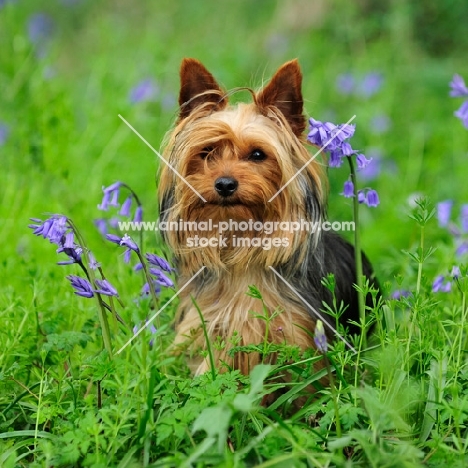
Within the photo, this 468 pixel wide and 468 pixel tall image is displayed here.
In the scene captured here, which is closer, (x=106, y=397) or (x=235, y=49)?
(x=106, y=397)

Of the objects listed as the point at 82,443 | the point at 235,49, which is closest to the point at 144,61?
the point at 235,49

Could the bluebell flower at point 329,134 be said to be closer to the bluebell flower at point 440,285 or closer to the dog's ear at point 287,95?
the dog's ear at point 287,95

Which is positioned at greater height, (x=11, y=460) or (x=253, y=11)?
(x=253, y=11)

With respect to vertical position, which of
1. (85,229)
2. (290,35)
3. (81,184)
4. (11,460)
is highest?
(290,35)

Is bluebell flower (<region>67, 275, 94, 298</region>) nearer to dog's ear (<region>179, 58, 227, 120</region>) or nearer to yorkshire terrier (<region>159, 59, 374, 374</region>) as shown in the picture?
yorkshire terrier (<region>159, 59, 374, 374</region>)

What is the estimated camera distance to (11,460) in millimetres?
2652

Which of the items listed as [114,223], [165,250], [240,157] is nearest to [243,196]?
[240,157]

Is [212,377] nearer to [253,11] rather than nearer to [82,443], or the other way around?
[82,443]

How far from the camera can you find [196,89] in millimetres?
3654

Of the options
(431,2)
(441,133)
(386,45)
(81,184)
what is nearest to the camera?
(81,184)

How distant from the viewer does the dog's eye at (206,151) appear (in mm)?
3543

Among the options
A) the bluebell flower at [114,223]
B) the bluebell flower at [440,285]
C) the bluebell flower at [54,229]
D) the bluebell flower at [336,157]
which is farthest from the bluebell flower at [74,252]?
the bluebell flower at [440,285]

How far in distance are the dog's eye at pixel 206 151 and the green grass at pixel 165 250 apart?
2.11 feet

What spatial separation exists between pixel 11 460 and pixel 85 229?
9.77 feet
